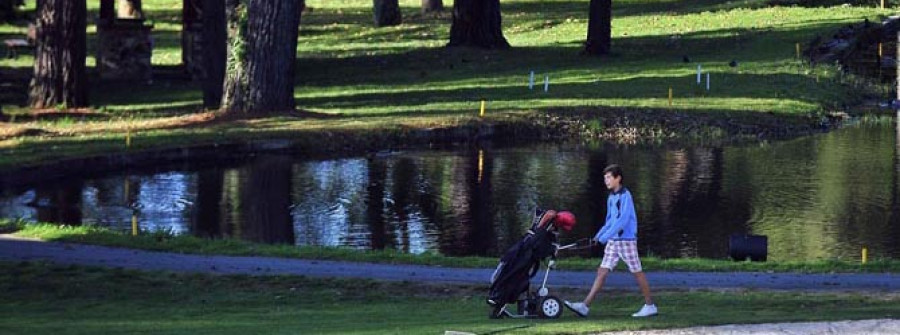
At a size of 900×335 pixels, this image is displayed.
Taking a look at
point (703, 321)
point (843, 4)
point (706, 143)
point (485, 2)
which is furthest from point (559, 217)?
point (843, 4)

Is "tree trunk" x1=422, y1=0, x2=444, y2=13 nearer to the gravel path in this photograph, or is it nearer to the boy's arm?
the gravel path

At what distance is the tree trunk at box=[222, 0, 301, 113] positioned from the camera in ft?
110

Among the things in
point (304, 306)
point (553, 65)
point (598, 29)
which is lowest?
point (304, 306)

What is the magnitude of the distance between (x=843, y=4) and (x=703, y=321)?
52586 millimetres

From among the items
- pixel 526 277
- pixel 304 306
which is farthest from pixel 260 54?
pixel 526 277

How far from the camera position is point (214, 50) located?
37000 mm

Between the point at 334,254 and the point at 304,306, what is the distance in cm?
324

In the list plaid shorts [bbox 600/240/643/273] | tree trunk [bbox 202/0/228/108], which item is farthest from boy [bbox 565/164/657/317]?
tree trunk [bbox 202/0/228/108]

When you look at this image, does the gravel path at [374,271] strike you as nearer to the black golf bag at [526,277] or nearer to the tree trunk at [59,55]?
the black golf bag at [526,277]

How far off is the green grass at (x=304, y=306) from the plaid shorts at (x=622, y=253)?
1.58 feet

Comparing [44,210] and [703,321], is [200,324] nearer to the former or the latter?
[703,321]

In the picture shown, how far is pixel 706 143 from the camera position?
113 feet

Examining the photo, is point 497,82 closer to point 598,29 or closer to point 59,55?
point 598,29

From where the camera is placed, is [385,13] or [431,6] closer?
[385,13]
